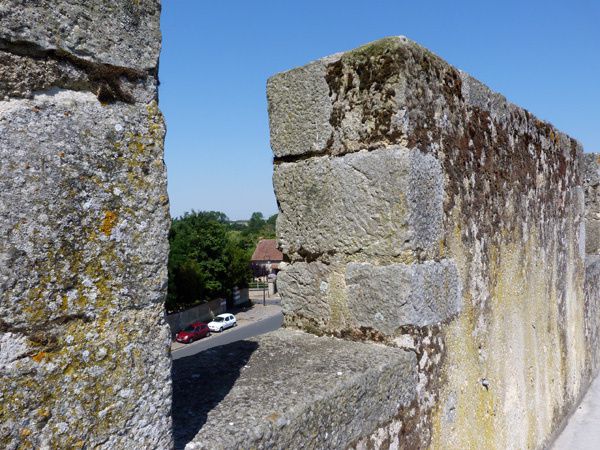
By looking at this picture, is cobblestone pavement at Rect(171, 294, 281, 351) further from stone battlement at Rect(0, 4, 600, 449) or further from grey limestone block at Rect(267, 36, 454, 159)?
grey limestone block at Rect(267, 36, 454, 159)

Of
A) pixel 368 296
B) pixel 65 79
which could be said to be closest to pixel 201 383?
pixel 368 296

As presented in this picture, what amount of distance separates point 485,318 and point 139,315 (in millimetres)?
2110

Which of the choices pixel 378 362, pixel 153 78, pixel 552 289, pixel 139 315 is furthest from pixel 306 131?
pixel 552 289

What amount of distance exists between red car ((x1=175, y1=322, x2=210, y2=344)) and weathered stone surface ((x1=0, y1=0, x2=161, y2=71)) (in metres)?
24.4

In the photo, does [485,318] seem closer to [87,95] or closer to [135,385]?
[135,385]

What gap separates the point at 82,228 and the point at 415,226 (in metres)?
1.48

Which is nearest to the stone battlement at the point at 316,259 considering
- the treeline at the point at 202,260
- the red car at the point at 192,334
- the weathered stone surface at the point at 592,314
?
the weathered stone surface at the point at 592,314

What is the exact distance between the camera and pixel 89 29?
3.90 feet

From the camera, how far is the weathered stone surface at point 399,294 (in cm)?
228

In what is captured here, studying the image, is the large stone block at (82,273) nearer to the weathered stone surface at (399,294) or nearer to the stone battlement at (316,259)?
the stone battlement at (316,259)

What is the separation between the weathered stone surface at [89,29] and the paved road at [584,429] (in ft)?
12.2

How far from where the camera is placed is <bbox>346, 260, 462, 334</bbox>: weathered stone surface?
2283 millimetres

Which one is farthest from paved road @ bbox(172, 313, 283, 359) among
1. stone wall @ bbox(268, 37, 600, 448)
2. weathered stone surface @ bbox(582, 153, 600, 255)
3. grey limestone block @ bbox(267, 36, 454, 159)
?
grey limestone block @ bbox(267, 36, 454, 159)

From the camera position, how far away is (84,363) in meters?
1.15
